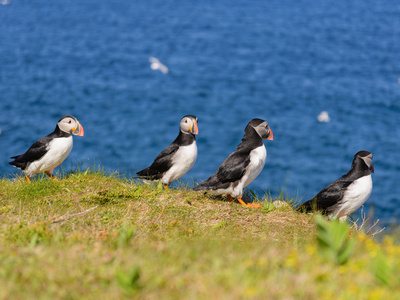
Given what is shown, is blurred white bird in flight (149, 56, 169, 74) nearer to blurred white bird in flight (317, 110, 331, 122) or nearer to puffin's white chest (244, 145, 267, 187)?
blurred white bird in flight (317, 110, 331, 122)

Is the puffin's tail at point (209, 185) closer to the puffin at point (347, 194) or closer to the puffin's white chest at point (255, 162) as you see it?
the puffin's white chest at point (255, 162)

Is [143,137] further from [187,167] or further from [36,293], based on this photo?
[36,293]

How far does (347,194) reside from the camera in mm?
7246

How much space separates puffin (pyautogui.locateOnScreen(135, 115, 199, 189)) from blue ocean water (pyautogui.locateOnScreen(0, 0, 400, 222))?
10.6 m

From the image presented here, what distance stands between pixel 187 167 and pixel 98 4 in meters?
39.1

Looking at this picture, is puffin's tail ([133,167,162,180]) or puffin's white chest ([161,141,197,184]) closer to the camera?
puffin's white chest ([161,141,197,184])

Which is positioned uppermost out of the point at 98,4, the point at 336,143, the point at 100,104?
the point at 98,4

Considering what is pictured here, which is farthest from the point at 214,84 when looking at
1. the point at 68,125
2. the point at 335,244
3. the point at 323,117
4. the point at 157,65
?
the point at 335,244

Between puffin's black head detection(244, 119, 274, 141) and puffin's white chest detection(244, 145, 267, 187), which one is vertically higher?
puffin's black head detection(244, 119, 274, 141)

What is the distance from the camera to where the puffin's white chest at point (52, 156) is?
8.45 m

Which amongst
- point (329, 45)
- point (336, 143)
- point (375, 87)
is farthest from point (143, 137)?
point (329, 45)

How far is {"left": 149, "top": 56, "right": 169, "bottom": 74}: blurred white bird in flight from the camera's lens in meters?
30.2

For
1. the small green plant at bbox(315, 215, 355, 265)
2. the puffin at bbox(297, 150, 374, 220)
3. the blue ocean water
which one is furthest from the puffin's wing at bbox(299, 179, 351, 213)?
the blue ocean water

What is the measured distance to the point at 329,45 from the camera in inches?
1383
